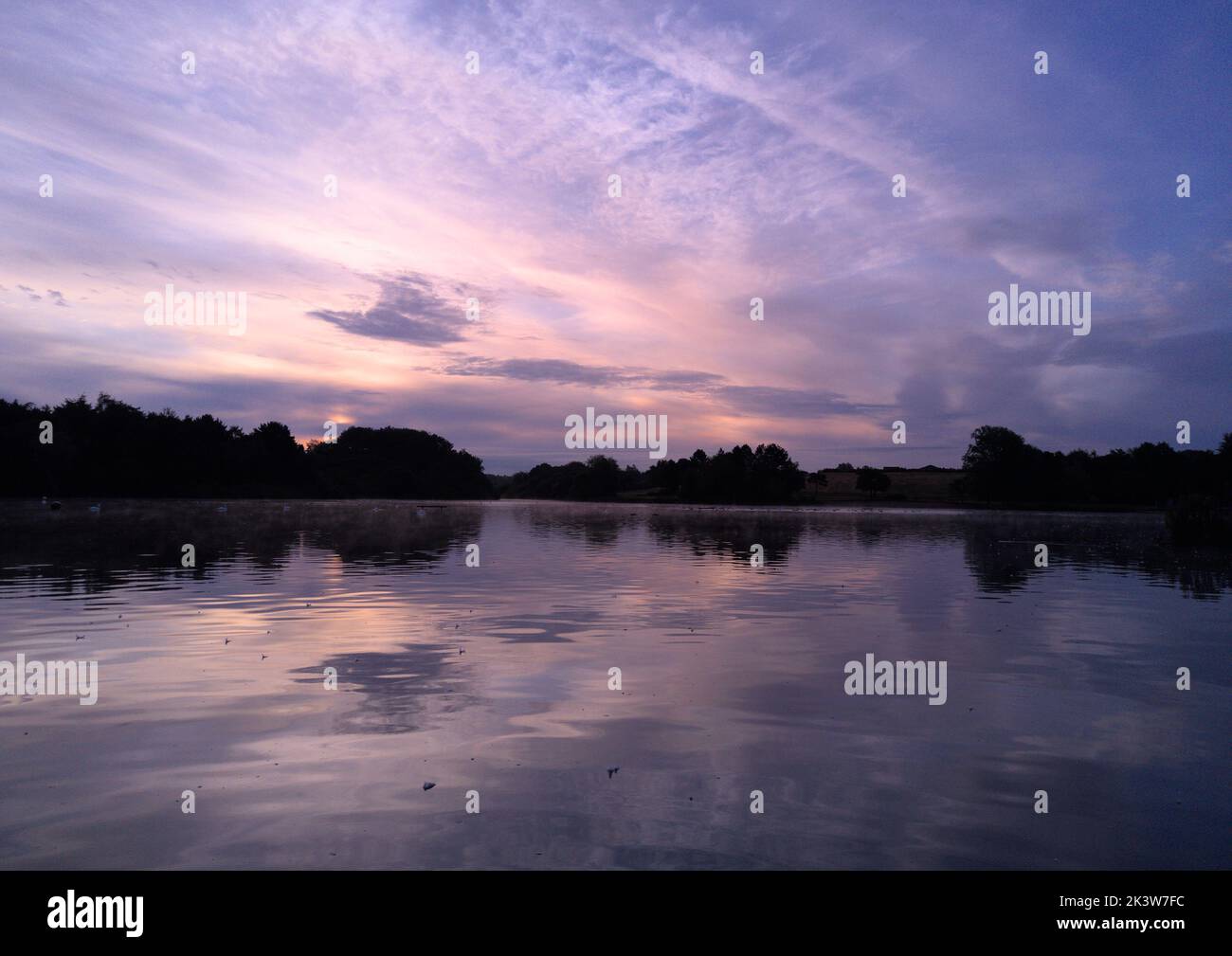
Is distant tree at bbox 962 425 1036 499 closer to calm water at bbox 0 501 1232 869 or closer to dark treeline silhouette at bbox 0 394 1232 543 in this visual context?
dark treeline silhouette at bbox 0 394 1232 543

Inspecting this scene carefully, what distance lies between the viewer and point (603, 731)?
34.2 ft

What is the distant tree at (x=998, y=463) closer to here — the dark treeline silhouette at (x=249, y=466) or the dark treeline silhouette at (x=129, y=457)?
the dark treeline silhouette at (x=249, y=466)

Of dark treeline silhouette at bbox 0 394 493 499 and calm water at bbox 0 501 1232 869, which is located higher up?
dark treeline silhouette at bbox 0 394 493 499

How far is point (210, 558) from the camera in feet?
109

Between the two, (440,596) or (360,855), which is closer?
(360,855)

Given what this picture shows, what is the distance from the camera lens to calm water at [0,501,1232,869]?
23.4 ft

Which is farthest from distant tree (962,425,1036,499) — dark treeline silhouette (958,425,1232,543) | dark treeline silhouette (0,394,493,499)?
dark treeline silhouette (0,394,493,499)

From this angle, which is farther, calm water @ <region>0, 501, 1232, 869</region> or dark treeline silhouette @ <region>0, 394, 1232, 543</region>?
dark treeline silhouette @ <region>0, 394, 1232, 543</region>

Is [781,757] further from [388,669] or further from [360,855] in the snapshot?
[388,669]

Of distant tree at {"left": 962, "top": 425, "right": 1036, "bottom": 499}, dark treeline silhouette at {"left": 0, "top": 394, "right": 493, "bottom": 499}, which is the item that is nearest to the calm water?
dark treeline silhouette at {"left": 0, "top": 394, "right": 493, "bottom": 499}

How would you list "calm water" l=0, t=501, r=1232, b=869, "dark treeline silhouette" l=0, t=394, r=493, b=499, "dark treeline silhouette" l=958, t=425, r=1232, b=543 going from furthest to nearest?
"dark treeline silhouette" l=958, t=425, r=1232, b=543
"dark treeline silhouette" l=0, t=394, r=493, b=499
"calm water" l=0, t=501, r=1232, b=869

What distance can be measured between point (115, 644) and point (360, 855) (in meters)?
11.5

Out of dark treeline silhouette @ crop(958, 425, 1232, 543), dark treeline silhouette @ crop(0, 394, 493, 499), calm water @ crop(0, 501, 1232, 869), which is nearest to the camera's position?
calm water @ crop(0, 501, 1232, 869)
